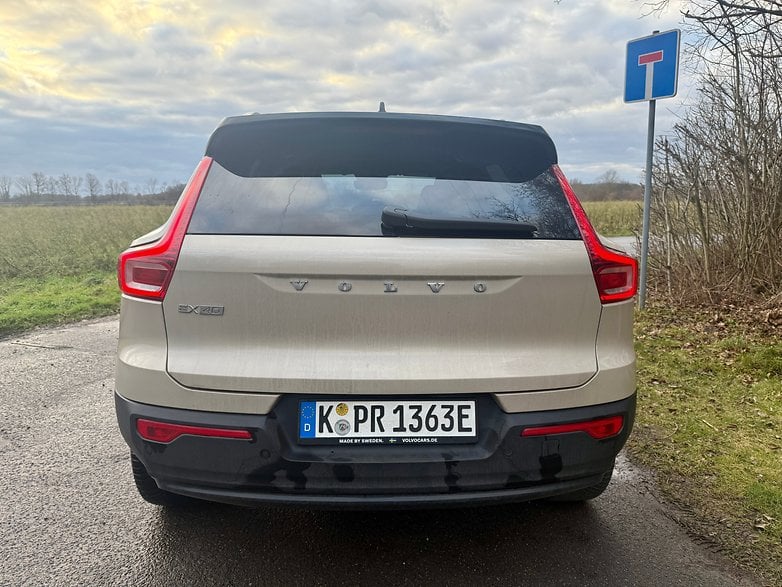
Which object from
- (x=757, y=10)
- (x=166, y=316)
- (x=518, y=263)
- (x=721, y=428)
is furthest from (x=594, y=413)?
(x=757, y=10)

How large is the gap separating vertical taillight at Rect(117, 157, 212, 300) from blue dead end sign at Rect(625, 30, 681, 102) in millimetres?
5604

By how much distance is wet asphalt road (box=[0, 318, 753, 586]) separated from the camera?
2.30 meters

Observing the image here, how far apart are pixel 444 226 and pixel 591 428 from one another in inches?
36.1

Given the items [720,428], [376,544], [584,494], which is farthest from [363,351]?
[720,428]

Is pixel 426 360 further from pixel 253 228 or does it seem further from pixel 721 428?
pixel 721 428

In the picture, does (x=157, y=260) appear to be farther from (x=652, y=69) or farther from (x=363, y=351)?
(x=652, y=69)

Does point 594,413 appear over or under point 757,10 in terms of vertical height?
under

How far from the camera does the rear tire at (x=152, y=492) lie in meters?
2.53

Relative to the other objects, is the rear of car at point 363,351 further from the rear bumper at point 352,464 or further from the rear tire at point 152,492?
the rear tire at point 152,492

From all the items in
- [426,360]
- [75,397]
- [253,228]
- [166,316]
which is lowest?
[75,397]

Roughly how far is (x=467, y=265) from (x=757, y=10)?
571 centimetres

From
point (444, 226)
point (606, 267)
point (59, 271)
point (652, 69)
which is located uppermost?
point (652, 69)

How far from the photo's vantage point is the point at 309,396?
2.01 metres

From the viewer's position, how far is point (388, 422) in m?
2.03
